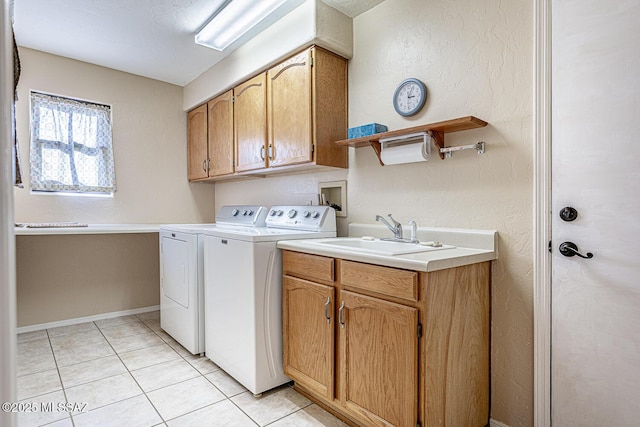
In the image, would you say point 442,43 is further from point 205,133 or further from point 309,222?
point 205,133

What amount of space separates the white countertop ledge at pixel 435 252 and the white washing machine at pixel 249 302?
6.8 inches

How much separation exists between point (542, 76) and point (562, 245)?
74 cm

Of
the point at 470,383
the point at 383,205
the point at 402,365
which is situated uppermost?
the point at 383,205

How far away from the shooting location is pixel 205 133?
3.43m

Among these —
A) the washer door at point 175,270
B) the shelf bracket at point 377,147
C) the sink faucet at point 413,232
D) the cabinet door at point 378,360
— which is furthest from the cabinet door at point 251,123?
the cabinet door at point 378,360

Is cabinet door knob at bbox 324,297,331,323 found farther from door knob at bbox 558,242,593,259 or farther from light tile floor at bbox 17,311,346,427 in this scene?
door knob at bbox 558,242,593,259

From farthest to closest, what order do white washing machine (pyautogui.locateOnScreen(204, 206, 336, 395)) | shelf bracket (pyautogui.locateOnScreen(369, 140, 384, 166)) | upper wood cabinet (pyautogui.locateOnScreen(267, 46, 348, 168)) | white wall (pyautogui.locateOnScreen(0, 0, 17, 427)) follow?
1. upper wood cabinet (pyautogui.locateOnScreen(267, 46, 348, 168))
2. shelf bracket (pyautogui.locateOnScreen(369, 140, 384, 166))
3. white washing machine (pyautogui.locateOnScreen(204, 206, 336, 395))
4. white wall (pyautogui.locateOnScreen(0, 0, 17, 427))

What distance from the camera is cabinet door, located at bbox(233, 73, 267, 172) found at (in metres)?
2.63

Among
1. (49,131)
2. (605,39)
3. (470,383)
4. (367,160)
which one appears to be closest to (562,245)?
(470,383)

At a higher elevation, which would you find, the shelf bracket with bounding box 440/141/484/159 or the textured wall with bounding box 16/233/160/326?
the shelf bracket with bounding box 440/141/484/159

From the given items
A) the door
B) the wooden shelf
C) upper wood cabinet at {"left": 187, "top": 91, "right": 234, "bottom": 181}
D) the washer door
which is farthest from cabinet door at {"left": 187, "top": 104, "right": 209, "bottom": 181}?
the door

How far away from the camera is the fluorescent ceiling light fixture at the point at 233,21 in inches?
83.7

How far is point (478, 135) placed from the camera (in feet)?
5.70

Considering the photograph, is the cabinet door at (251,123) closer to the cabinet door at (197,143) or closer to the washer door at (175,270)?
the cabinet door at (197,143)
